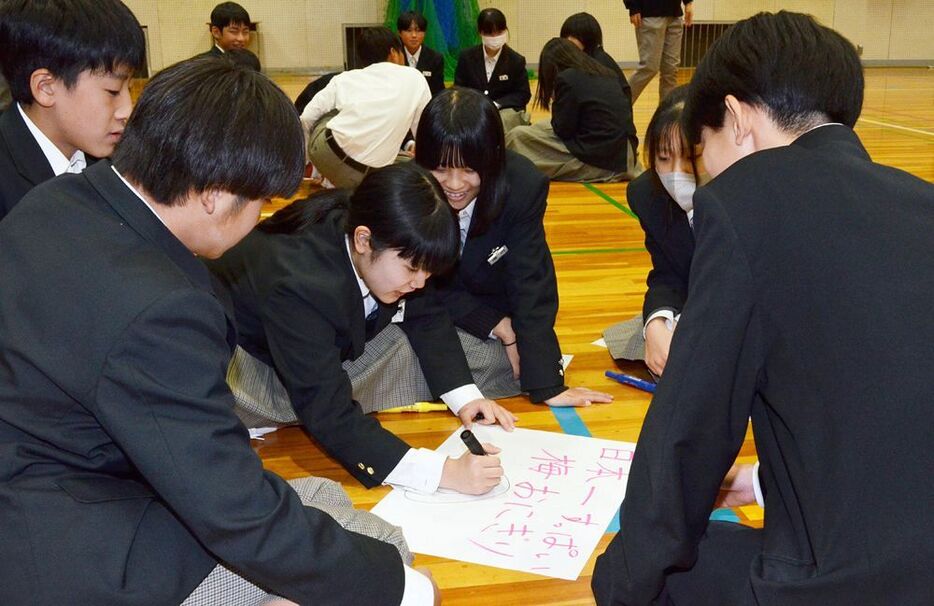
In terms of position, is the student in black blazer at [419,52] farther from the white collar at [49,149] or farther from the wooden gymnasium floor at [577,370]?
the white collar at [49,149]

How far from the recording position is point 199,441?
3.36 ft

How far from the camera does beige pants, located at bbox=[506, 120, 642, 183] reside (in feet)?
17.1

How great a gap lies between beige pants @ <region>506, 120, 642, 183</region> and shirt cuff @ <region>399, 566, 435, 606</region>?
13.2ft

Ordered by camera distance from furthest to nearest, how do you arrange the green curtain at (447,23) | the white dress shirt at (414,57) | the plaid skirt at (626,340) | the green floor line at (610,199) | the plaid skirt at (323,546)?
the green curtain at (447,23) < the white dress shirt at (414,57) < the green floor line at (610,199) < the plaid skirt at (626,340) < the plaid skirt at (323,546)

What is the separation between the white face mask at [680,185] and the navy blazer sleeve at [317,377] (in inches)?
33.9

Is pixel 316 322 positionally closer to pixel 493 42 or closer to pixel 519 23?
pixel 493 42

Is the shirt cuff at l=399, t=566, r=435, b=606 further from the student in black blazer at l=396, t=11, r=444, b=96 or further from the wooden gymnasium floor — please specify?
the student in black blazer at l=396, t=11, r=444, b=96

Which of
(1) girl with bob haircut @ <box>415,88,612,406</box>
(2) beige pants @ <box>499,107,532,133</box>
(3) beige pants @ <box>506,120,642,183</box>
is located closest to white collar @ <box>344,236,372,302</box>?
(1) girl with bob haircut @ <box>415,88,612,406</box>

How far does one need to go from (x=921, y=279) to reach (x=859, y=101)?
0.32 meters

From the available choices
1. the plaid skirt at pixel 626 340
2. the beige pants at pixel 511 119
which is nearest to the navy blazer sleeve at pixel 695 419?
the plaid skirt at pixel 626 340

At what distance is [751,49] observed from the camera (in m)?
1.17

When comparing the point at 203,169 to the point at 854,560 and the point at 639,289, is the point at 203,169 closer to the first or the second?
the point at 854,560

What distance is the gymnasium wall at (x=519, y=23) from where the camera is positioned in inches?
408

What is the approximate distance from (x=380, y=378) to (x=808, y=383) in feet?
4.47
